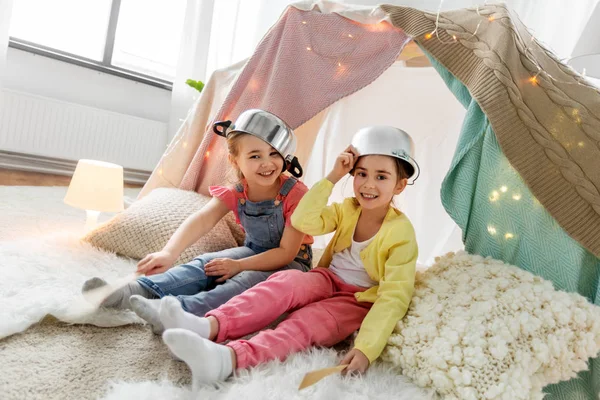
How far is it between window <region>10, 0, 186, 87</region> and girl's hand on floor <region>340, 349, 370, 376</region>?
285 cm

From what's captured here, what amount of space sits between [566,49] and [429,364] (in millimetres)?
2366

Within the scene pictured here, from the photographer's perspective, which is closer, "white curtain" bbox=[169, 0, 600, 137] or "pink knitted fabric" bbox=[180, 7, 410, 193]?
"pink knitted fabric" bbox=[180, 7, 410, 193]

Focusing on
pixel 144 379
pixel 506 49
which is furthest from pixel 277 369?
pixel 506 49

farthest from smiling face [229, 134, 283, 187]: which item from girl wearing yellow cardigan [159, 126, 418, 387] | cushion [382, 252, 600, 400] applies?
cushion [382, 252, 600, 400]

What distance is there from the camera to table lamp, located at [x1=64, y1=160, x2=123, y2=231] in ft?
5.57

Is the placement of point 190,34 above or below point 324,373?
above

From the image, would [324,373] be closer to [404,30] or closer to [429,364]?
[429,364]

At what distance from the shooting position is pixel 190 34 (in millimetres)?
3248

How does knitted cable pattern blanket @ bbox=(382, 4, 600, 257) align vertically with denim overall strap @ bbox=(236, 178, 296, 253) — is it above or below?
above

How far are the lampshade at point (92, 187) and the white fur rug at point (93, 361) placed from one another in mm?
393

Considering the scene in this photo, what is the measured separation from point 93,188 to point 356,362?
1176 mm

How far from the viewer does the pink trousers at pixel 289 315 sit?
3.06 ft

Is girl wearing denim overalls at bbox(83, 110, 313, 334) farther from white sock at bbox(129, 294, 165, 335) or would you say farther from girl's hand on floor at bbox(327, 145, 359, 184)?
girl's hand on floor at bbox(327, 145, 359, 184)

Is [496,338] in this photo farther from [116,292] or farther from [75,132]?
[75,132]
